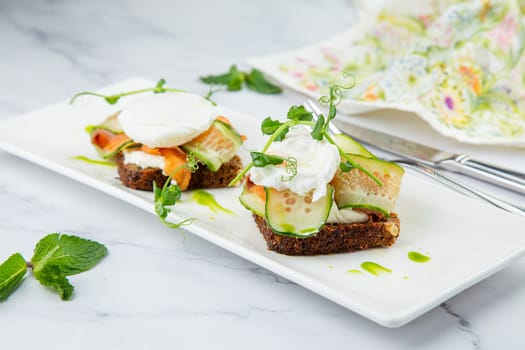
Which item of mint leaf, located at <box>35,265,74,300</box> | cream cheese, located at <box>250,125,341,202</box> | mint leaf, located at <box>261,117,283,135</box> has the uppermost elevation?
mint leaf, located at <box>261,117,283,135</box>

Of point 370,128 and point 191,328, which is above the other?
point 370,128

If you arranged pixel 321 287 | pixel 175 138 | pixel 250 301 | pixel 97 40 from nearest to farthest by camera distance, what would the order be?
pixel 321 287 → pixel 250 301 → pixel 175 138 → pixel 97 40

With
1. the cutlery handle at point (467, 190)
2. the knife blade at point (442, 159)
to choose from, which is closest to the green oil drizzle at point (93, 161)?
the knife blade at point (442, 159)

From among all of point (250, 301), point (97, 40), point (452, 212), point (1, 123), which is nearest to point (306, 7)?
point (97, 40)

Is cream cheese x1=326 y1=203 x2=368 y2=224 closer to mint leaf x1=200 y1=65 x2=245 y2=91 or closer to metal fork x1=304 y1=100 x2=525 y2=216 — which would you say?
metal fork x1=304 y1=100 x2=525 y2=216

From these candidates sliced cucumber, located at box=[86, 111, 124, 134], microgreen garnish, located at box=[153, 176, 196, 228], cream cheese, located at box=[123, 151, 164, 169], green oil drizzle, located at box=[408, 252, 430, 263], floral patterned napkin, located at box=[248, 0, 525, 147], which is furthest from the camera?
floral patterned napkin, located at box=[248, 0, 525, 147]

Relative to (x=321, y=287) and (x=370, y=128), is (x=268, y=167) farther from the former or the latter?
(x=370, y=128)

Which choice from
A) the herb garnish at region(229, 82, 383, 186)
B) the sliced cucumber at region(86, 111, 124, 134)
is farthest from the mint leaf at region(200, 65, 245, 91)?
the herb garnish at region(229, 82, 383, 186)
